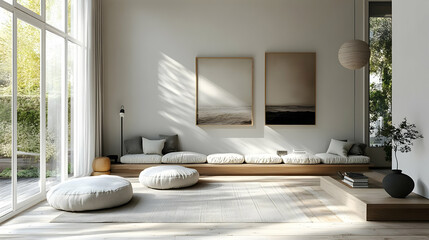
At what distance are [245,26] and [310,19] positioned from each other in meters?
1.32

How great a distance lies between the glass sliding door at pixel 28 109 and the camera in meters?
4.62

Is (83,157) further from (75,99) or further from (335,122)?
(335,122)

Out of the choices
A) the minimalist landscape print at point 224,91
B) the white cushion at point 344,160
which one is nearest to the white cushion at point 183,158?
the minimalist landscape print at point 224,91

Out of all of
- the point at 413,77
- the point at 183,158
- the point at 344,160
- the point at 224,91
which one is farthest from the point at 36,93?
the point at 344,160

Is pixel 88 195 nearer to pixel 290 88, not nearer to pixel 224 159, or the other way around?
pixel 224 159

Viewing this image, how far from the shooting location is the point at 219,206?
4789 mm

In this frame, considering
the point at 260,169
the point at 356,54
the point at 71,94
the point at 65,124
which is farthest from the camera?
the point at 260,169

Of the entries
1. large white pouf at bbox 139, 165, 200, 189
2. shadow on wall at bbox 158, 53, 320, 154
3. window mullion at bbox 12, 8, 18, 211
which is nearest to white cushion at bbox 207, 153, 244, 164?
shadow on wall at bbox 158, 53, 320, 154

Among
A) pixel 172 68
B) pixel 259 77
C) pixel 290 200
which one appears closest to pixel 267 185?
pixel 290 200

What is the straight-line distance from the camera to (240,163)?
24.1 feet

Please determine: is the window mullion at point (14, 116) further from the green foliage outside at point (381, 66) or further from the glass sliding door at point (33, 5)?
the green foliage outside at point (381, 66)

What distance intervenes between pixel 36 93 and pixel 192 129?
3.41 m

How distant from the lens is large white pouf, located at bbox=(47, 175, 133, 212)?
441 centimetres

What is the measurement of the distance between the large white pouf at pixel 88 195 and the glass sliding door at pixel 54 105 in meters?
1.00
